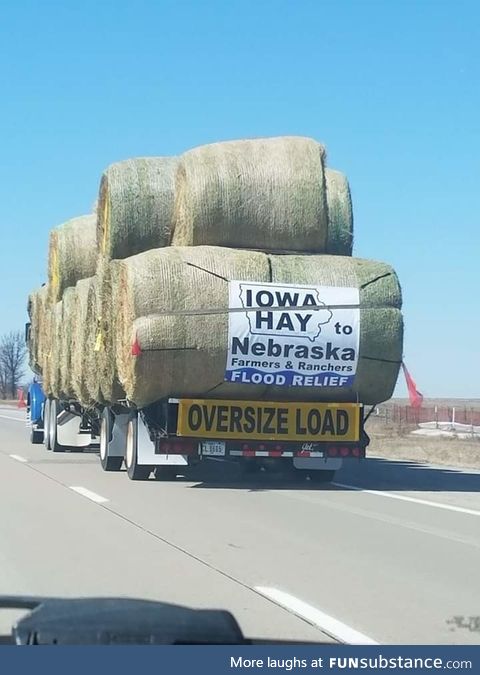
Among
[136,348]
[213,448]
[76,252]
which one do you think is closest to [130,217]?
[136,348]

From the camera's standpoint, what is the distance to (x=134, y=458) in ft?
51.0

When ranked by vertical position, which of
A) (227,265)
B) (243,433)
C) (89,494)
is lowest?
(89,494)

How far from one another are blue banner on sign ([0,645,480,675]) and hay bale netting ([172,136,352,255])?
10137 millimetres

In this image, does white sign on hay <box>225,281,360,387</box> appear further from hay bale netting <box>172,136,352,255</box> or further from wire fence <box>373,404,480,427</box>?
wire fence <box>373,404,480,427</box>

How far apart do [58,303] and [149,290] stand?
302 inches

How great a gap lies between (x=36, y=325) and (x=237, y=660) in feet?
71.7

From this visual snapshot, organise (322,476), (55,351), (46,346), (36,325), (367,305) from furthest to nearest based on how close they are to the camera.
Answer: (36,325) < (46,346) < (55,351) < (322,476) < (367,305)

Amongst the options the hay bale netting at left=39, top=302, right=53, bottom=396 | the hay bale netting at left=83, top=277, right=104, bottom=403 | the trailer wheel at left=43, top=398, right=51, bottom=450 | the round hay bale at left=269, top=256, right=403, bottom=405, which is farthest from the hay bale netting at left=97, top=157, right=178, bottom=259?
the trailer wheel at left=43, top=398, right=51, bottom=450

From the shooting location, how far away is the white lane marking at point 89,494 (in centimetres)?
1349

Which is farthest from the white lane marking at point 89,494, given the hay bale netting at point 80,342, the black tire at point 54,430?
the black tire at point 54,430

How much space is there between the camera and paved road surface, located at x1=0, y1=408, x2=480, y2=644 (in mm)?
7031

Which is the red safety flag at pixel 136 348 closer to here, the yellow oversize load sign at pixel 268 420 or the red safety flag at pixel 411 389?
the yellow oversize load sign at pixel 268 420

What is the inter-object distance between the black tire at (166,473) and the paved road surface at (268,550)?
0.32 metres

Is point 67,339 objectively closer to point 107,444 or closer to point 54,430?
point 107,444
